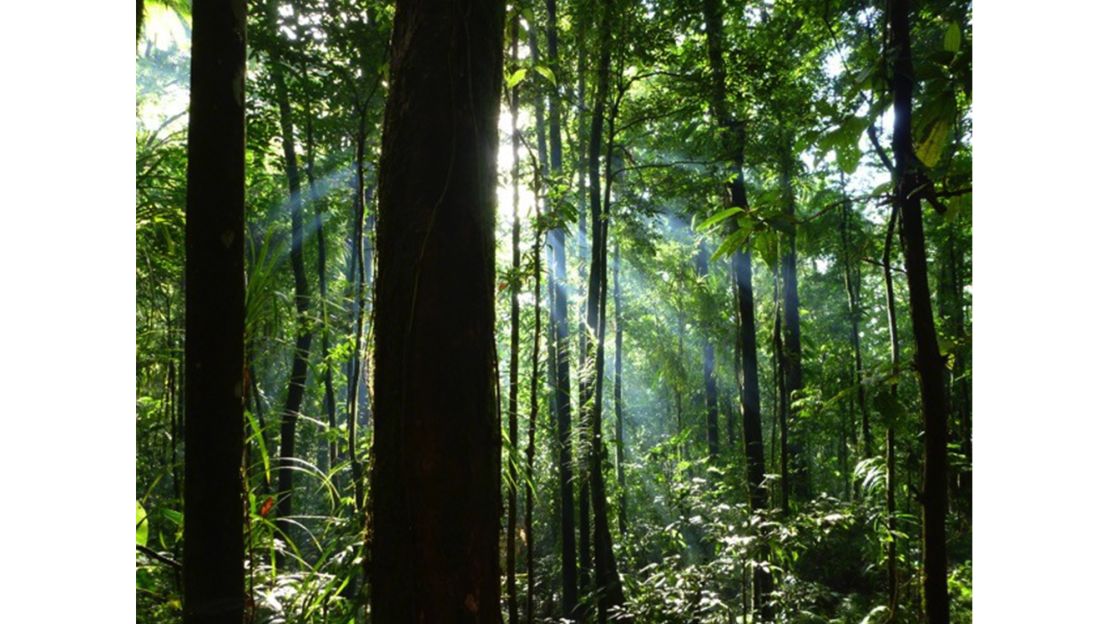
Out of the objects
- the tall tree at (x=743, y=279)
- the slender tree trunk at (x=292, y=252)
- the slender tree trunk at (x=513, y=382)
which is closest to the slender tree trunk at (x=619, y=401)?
the tall tree at (x=743, y=279)

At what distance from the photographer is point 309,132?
5.78 m

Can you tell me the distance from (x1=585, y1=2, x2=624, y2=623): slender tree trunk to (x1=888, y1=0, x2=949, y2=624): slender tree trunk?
3582 mm

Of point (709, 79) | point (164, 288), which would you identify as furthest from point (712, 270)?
point (164, 288)

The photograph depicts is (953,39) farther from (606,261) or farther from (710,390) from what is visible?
(710,390)

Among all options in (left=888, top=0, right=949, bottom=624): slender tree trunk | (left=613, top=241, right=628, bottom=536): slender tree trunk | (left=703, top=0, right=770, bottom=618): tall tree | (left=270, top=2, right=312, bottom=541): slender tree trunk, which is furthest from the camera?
(left=613, top=241, right=628, bottom=536): slender tree trunk

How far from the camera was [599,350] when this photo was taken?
5020mm

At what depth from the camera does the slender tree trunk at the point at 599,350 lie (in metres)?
5.01

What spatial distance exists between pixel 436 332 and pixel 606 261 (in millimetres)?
5320

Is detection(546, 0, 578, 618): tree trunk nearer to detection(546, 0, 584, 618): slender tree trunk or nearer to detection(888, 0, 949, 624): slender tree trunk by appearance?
detection(546, 0, 584, 618): slender tree trunk

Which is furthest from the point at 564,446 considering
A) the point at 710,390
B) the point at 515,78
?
the point at 710,390

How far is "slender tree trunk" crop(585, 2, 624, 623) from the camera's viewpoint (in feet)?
16.4

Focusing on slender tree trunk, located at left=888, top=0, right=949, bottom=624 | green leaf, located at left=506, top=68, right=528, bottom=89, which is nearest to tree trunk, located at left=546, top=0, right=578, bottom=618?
green leaf, located at left=506, top=68, right=528, bottom=89

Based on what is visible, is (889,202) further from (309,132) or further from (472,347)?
(309,132)

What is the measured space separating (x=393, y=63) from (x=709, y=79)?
4254 mm
